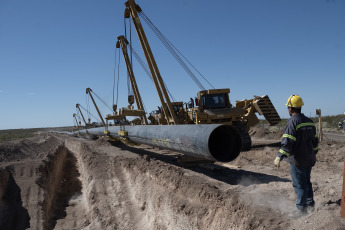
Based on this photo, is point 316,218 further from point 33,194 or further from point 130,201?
point 33,194

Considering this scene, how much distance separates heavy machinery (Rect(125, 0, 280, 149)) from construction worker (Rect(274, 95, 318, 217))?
28.4 feet

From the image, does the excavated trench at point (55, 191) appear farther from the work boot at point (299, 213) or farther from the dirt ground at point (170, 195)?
the work boot at point (299, 213)

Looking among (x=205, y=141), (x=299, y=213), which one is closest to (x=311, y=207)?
(x=299, y=213)

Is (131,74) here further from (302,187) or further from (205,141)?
(302,187)

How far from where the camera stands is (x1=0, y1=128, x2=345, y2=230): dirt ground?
517 cm

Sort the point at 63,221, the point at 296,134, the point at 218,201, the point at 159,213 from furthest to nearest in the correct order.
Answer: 1. the point at 63,221
2. the point at 159,213
3. the point at 218,201
4. the point at 296,134

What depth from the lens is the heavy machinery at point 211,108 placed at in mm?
14312

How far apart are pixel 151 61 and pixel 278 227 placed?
13.1m

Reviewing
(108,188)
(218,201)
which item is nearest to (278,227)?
(218,201)

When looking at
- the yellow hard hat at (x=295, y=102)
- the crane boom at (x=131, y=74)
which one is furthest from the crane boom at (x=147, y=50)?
the yellow hard hat at (x=295, y=102)

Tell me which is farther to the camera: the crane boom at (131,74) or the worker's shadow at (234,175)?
the crane boom at (131,74)

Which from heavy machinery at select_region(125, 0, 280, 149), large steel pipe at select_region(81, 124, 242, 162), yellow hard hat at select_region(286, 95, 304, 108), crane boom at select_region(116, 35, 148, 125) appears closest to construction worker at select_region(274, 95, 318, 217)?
yellow hard hat at select_region(286, 95, 304, 108)

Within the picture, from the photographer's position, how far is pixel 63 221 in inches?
472

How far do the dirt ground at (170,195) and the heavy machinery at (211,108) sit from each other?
202cm
